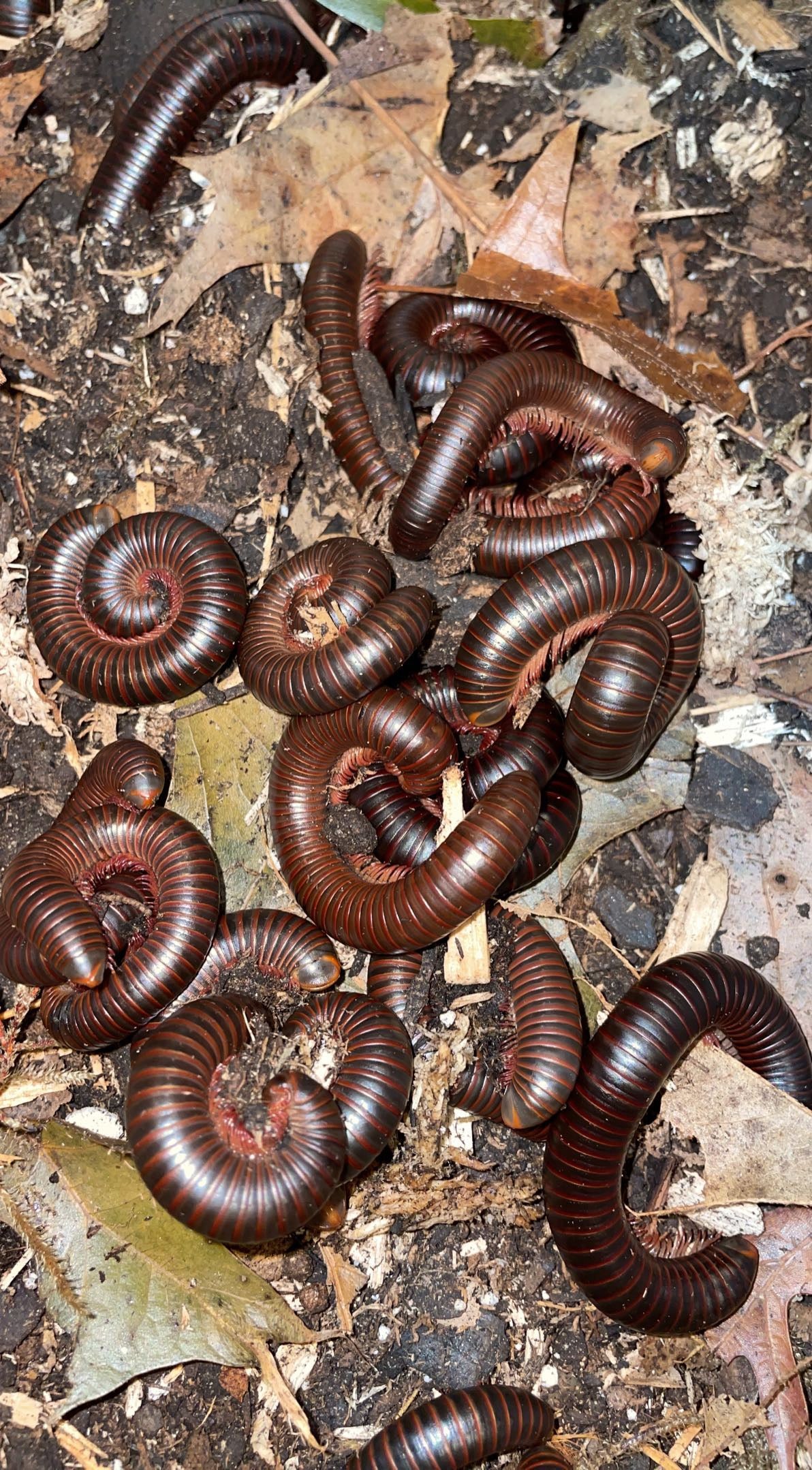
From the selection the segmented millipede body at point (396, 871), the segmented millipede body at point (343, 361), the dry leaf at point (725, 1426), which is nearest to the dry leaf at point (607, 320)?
the segmented millipede body at point (343, 361)

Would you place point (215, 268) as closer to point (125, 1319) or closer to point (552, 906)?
point (552, 906)

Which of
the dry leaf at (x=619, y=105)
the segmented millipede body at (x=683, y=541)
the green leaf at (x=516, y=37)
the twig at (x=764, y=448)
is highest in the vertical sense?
the green leaf at (x=516, y=37)

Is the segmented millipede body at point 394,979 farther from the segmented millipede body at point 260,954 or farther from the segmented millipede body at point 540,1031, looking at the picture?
the segmented millipede body at point 540,1031

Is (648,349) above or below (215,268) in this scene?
below

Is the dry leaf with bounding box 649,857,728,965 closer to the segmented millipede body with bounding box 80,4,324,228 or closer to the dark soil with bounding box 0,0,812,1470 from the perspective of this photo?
the dark soil with bounding box 0,0,812,1470

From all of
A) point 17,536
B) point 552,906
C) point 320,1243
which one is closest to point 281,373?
point 17,536

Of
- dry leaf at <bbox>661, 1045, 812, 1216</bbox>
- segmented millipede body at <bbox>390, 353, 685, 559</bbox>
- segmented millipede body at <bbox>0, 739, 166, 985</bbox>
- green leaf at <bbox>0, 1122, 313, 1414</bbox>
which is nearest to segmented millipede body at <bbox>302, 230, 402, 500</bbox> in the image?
segmented millipede body at <bbox>390, 353, 685, 559</bbox>
